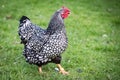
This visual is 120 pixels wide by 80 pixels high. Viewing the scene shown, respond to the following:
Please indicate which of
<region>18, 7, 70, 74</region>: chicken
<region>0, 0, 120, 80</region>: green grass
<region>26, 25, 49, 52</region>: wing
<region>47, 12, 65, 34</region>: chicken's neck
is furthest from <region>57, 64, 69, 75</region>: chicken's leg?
<region>47, 12, 65, 34</region>: chicken's neck

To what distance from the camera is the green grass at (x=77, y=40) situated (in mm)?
6336

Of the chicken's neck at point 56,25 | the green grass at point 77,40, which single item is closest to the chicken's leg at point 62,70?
the green grass at point 77,40

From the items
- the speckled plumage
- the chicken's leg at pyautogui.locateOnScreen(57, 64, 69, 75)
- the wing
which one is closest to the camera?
the speckled plumage

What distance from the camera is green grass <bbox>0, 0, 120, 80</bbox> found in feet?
20.8

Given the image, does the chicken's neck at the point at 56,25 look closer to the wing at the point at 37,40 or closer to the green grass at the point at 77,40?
the wing at the point at 37,40

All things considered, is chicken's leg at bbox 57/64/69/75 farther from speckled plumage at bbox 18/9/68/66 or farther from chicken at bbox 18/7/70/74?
speckled plumage at bbox 18/9/68/66

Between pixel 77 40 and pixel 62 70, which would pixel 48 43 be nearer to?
pixel 62 70

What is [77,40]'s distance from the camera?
8516 millimetres

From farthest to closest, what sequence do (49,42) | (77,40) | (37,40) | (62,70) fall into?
(77,40) < (62,70) < (37,40) < (49,42)

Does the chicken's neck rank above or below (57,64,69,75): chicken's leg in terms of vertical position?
above

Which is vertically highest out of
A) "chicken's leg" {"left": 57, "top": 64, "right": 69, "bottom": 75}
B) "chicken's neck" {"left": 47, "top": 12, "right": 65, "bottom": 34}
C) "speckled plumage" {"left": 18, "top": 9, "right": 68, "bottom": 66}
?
"chicken's neck" {"left": 47, "top": 12, "right": 65, "bottom": 34}

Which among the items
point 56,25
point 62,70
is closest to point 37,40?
point 56,25

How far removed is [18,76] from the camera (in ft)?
19.7

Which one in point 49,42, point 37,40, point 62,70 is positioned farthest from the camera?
point 62,70
